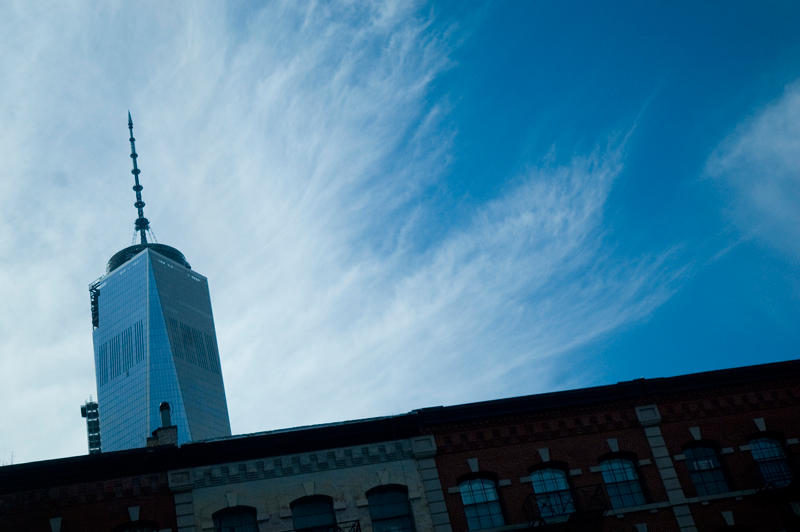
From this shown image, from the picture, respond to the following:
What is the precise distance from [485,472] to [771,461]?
1176cm

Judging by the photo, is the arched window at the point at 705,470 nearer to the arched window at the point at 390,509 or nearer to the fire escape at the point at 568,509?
the fire escape at the point at 568,509

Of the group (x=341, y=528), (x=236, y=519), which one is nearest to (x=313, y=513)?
(x=341, y=528)

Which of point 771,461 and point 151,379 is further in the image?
point 151,379

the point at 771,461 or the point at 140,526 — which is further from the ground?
the point at 140,526

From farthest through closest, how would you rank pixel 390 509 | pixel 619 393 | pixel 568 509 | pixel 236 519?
pixel 619 393, pixel 568 509, pixel 390 509, pixel 236 519

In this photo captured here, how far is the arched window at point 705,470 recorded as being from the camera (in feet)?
96.8

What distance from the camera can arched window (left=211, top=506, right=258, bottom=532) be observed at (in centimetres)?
2644

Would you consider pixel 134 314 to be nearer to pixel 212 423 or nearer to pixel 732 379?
pixel 212 423

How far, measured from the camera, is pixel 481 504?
92.2ft

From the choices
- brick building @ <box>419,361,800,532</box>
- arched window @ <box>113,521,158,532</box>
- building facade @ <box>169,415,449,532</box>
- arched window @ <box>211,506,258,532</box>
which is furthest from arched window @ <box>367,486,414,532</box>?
arched window @ <box>113,521,158,532</box>

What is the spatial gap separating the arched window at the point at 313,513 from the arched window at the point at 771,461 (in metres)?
16.9

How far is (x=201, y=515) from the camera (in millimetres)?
26250

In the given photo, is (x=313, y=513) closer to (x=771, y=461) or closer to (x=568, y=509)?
(x=568, y=509)

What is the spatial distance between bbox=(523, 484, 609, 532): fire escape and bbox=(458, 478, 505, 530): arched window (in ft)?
3.71
